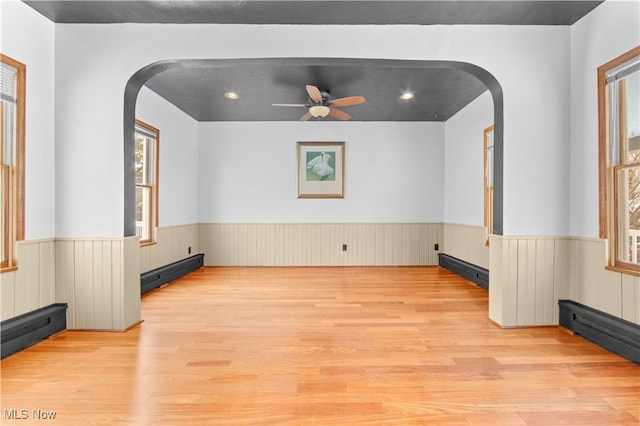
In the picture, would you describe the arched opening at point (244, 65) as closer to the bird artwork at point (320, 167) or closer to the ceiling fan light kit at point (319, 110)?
the ceiling fan light kit at point (319, 110)

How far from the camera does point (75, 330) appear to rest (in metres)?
3.13

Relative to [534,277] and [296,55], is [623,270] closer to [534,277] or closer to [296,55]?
[534,277]

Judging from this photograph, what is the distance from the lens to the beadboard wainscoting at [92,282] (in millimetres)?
3131

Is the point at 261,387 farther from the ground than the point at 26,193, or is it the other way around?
the point at 26,193

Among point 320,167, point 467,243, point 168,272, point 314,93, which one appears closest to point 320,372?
point 314,93

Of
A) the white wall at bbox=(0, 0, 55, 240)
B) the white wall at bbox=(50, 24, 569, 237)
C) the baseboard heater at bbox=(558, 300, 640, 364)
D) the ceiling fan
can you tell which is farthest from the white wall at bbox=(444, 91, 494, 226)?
the white wall at bbox=(0, 0, 55, 240)

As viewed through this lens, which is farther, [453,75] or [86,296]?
[453,75]

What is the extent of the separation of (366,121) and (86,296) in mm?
5115

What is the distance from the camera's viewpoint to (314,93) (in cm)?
413

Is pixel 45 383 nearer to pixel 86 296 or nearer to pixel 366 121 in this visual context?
pixel 86 296

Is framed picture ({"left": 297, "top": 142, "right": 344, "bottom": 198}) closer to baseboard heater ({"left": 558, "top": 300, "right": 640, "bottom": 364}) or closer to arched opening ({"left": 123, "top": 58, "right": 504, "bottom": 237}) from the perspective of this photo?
arched opening ({"left": 123, "top": 58, "right": 504, "bottom": 237})

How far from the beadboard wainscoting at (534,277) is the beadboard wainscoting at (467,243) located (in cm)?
163

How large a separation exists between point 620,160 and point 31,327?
4.90m

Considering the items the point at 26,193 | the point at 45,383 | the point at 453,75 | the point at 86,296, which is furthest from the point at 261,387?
the point at 453,75
